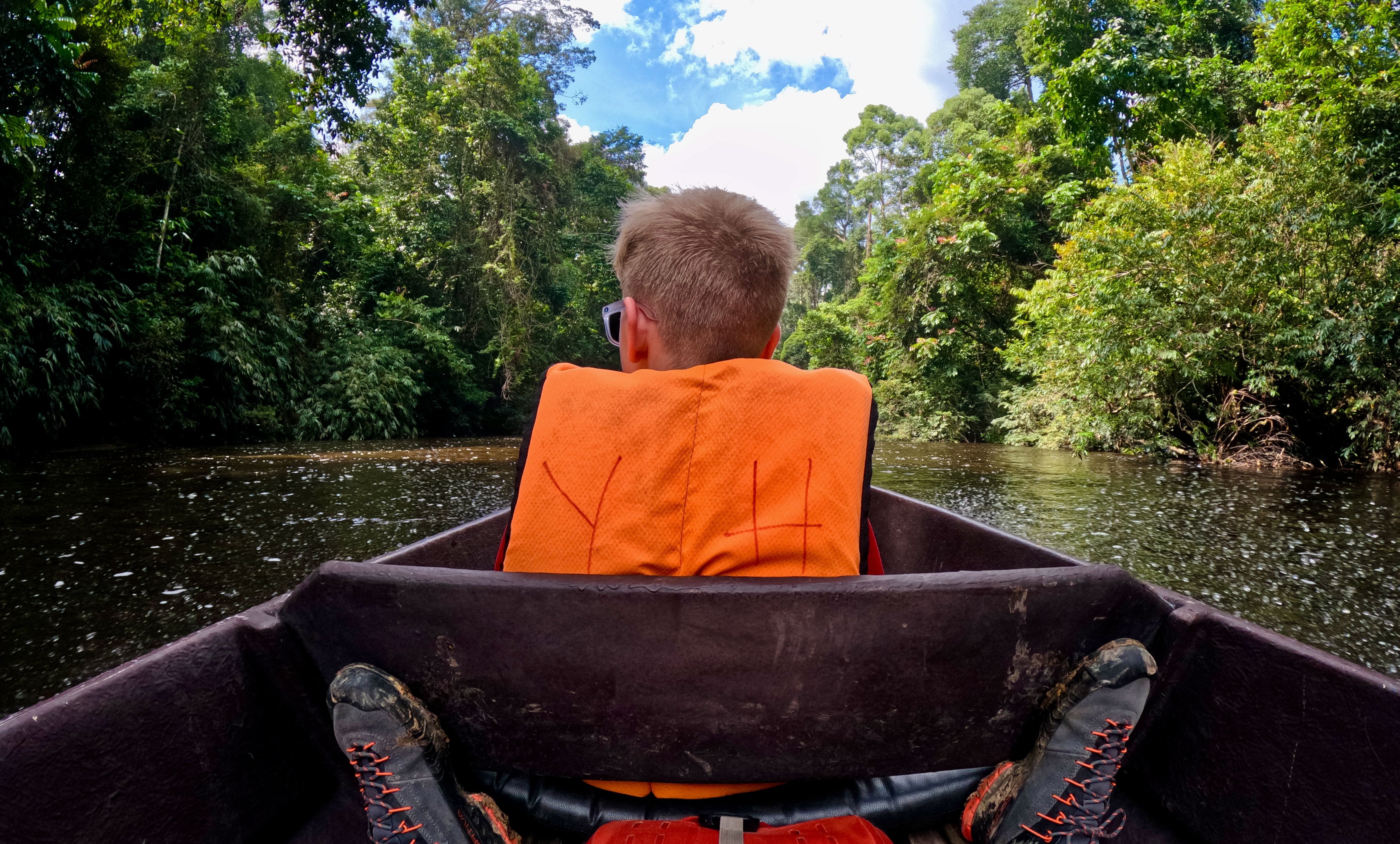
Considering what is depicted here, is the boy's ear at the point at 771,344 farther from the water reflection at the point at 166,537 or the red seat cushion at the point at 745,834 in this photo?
the water reflection at the point at 166,537

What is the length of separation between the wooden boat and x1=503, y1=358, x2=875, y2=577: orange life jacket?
0.13m

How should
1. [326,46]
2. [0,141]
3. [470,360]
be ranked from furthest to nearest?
[470,360]
[326,46]
[0,141]

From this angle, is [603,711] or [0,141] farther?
[0,141]

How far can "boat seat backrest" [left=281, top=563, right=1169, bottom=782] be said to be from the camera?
2.68 ft

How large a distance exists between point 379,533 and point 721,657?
333 cm

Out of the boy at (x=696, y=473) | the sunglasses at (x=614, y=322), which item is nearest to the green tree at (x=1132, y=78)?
the sunglasses at (x=614, y=322)

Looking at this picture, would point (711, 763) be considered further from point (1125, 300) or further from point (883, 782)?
point (1125, 300)

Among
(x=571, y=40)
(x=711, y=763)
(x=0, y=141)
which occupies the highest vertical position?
(x=571, y=40)

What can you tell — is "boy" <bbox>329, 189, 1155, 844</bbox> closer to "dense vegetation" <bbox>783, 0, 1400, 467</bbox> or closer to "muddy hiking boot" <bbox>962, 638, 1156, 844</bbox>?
"muddy hiking boot" <bbox>962, 638, 1156, 844</bbox>

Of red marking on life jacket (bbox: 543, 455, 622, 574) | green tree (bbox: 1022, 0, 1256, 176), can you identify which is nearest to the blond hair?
red marking on life jacket (bbox: 543, 455, 622, 574)

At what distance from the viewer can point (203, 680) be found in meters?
0.93

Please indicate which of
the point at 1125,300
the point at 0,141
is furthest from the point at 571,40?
the point at 1125,300

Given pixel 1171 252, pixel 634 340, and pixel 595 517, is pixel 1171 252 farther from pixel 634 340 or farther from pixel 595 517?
pixel 595 517

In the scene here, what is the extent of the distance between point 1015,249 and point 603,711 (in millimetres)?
16760
